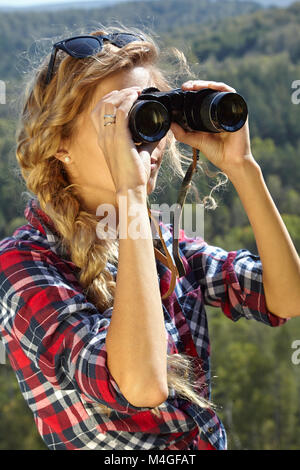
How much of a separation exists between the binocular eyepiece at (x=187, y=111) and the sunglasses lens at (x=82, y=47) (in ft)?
0.59

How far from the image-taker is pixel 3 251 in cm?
129

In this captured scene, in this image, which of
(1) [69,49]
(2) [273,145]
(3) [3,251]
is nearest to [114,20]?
(1) [69,49]

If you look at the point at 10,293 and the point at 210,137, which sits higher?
the point at 210,137

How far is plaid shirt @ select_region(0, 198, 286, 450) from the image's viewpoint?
1167 millimetres

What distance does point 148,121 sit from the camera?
1251 mm

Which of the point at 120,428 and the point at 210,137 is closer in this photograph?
the point at 120,428

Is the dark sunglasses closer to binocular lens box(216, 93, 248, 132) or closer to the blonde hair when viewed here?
the blonde hair

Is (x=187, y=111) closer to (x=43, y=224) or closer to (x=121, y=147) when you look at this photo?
(x=121, y=147)

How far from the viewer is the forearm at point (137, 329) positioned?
42.7 inches

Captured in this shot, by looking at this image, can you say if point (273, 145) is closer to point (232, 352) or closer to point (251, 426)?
point (232, 352)

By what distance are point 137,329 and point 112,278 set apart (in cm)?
36

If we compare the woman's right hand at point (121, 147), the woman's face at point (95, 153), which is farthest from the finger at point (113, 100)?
the woman's face at point (95, 153)

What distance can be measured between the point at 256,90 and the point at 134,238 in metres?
36.8

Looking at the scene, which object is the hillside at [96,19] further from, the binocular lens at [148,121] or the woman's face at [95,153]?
the binocular lens at [148,121]
